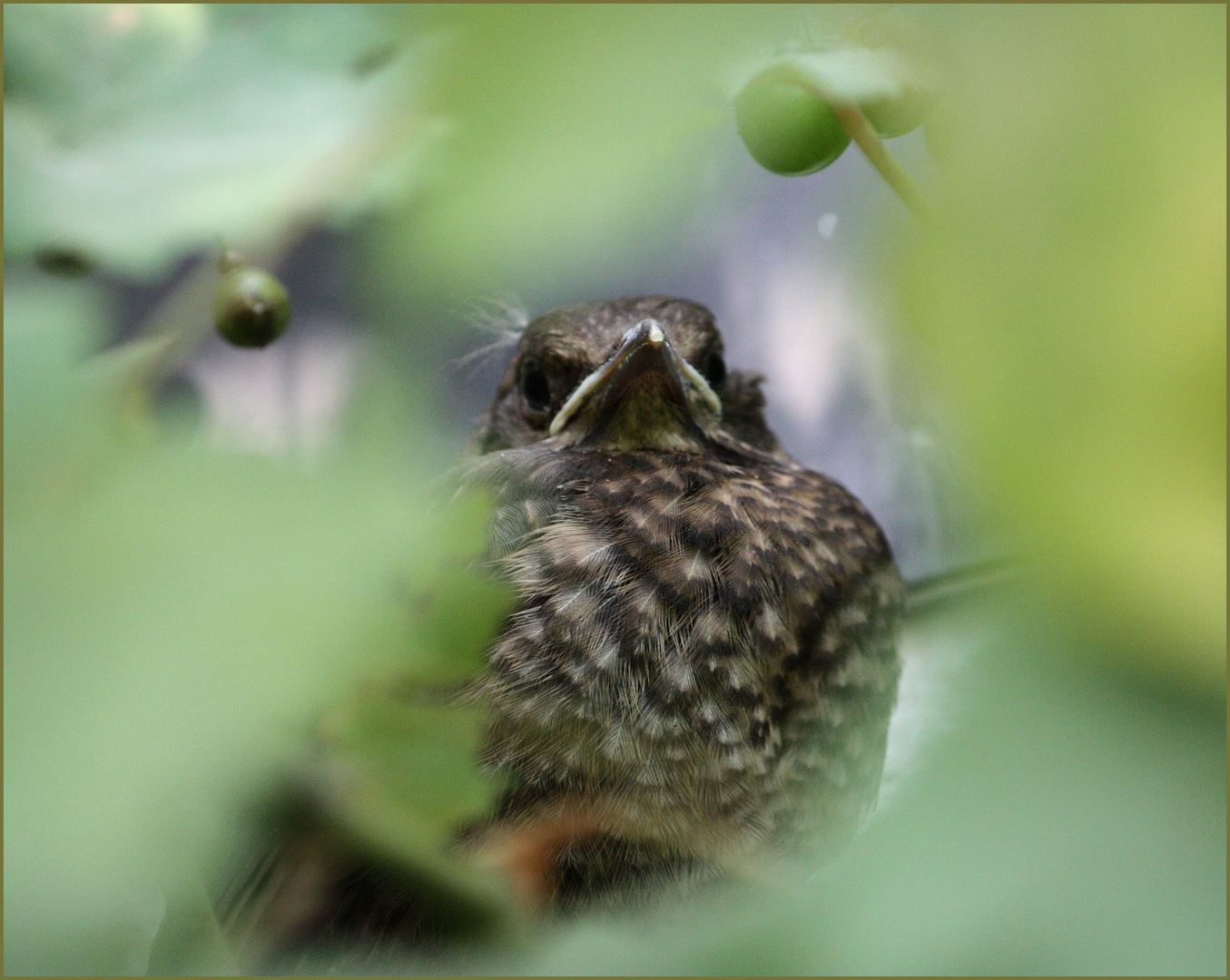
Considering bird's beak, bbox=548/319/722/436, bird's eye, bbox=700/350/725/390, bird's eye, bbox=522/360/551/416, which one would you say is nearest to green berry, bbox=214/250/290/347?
bird's beak, bbox=548/319/722/436

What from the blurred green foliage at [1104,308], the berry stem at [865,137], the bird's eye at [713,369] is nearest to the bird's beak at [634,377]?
the bird's eye at [713,369]

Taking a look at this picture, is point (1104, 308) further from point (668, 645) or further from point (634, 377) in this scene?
point (634, 377)

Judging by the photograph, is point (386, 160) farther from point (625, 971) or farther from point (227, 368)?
point (227, 368)

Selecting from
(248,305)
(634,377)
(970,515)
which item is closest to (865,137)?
(970,515)

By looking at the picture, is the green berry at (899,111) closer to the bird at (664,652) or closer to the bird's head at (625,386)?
the bird at (664,652)

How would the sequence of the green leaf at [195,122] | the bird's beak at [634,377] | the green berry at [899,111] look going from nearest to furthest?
the green berry at [899,111] < the green leaf at [195,122] < the bird's beak at [634,377]
